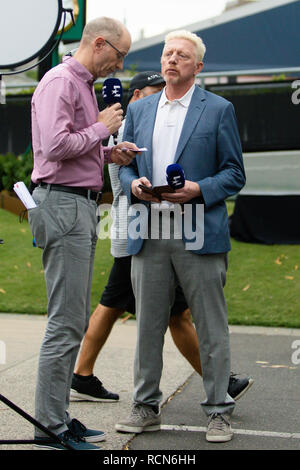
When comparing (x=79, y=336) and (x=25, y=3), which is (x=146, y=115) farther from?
(x=79, y=336)

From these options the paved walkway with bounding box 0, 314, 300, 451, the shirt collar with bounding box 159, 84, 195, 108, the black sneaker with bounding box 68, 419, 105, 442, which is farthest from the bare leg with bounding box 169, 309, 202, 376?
the shirt collar with bounding box 159, 84, 195, 108

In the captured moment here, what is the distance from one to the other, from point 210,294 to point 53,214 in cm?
101

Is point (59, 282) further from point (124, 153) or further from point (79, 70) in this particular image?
point (79, 70)

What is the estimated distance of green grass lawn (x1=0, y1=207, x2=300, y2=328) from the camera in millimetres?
7531

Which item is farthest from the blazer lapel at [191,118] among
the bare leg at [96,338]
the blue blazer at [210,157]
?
the bare leg at [96,338]

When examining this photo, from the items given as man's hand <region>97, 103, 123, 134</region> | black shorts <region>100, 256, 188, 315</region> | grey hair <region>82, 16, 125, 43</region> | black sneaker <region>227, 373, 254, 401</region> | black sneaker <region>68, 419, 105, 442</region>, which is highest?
grey hair <region>82, 16, 125, 43</region>

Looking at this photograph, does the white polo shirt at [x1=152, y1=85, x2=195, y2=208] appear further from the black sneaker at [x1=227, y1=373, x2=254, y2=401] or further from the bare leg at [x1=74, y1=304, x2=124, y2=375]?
the black sneaker at [x1=227, y1=373, x2=254, y2=401]

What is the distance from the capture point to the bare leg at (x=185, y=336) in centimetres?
473

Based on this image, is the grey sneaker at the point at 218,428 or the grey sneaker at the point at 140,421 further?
the grey sneaker at the point at 140,421

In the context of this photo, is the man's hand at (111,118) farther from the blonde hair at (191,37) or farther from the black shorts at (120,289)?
the black shorts at (120,289)

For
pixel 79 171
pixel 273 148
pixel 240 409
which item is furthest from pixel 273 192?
pixel 79 171

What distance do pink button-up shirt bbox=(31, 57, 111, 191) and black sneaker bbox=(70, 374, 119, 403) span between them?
5.01 ft

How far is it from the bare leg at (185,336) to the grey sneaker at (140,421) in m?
0.53
